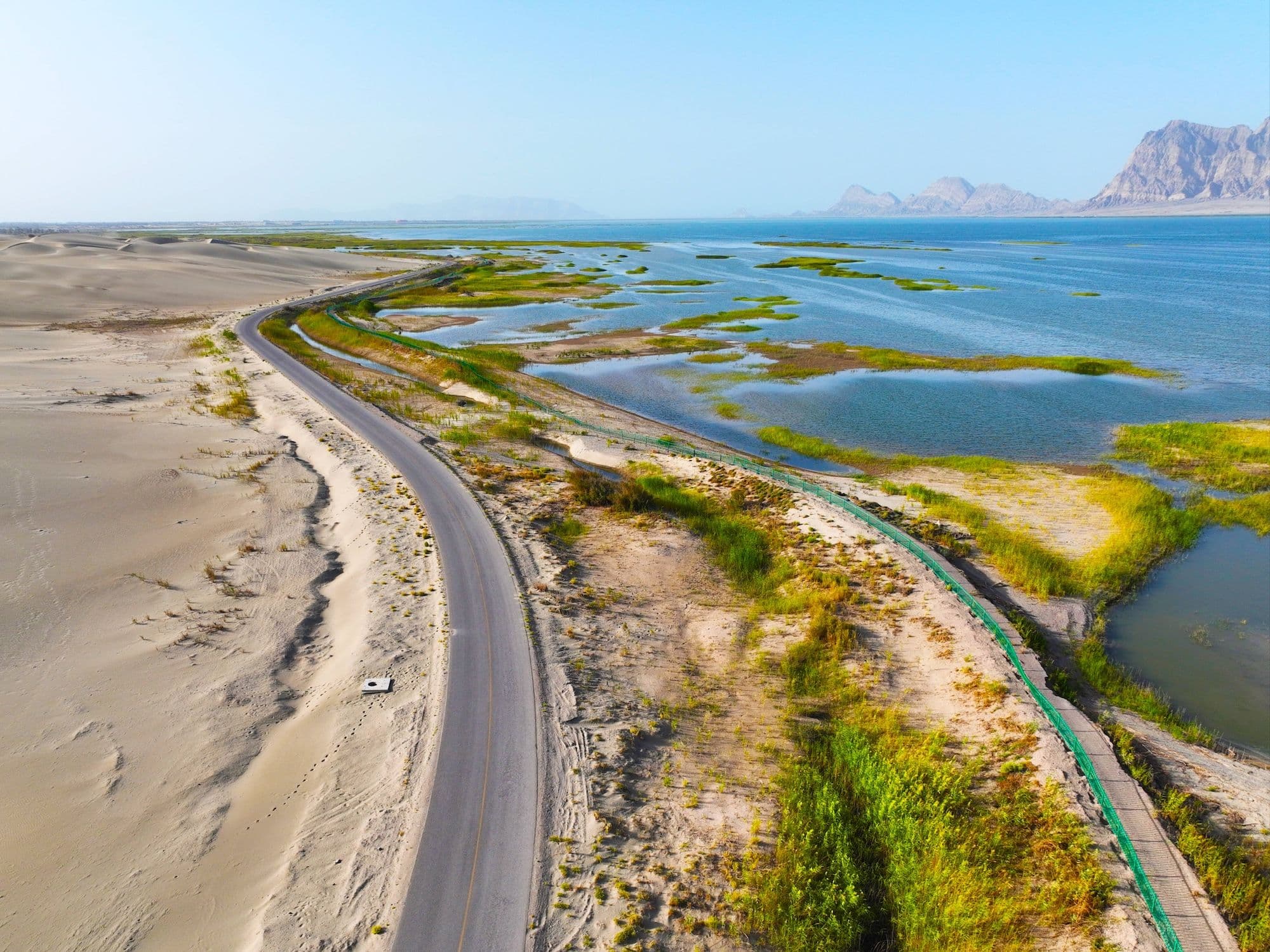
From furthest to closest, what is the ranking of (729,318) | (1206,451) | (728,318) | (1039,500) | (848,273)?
(848,273) < (729,318) < (728,318) < (1206,451) < (1039,500)

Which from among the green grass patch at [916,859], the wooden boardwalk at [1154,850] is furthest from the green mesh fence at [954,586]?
the green grass patch at [916,859]

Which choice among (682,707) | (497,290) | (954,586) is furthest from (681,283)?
(682,707)

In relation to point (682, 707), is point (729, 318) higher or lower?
higher

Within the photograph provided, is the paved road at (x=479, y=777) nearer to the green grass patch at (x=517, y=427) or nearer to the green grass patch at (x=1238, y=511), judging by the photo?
the green grass patch at (x=517, y=427)

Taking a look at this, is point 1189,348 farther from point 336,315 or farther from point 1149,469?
point 336,315

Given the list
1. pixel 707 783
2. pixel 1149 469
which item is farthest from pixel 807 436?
pixel 707 783

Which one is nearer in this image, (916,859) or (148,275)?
(916,859)

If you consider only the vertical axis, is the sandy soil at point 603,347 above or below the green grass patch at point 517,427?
above

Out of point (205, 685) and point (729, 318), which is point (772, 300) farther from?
point (205, 685)
